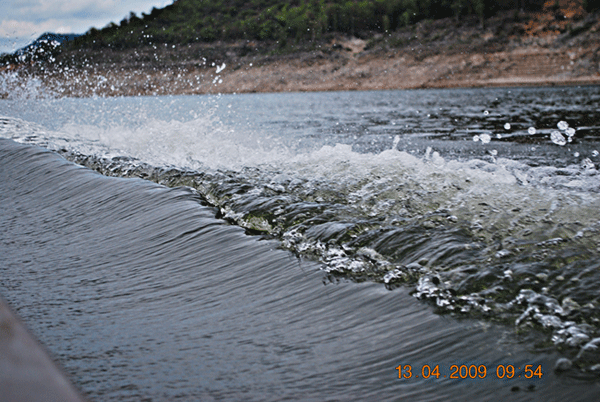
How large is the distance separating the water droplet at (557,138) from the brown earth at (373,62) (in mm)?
57189

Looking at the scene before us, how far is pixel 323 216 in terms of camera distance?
4.73 m

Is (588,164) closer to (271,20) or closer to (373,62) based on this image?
(373,62)

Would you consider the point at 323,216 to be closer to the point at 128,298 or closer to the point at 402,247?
the point at 402,247

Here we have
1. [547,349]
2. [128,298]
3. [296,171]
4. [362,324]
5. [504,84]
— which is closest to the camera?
[547,349]

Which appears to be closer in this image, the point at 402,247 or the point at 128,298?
the point at 128,298

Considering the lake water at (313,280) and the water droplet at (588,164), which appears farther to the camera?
the water droplet at (588,164)

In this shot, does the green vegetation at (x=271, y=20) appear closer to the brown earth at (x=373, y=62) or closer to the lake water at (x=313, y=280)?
the brown earth at (x=373, y=62)

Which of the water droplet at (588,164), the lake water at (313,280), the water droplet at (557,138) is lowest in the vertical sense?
the water droplet at (588,164)

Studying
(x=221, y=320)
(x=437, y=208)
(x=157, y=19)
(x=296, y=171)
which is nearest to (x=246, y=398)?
(x=221, y=320)

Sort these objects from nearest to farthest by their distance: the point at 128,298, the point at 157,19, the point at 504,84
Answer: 1. the point at 128,298
2. the point at 504,84
3. the point at 157,19

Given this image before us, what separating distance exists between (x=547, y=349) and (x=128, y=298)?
8.85ft

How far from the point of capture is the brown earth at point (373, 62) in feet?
220

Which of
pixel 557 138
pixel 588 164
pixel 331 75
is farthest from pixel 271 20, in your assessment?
pixel 588 164
